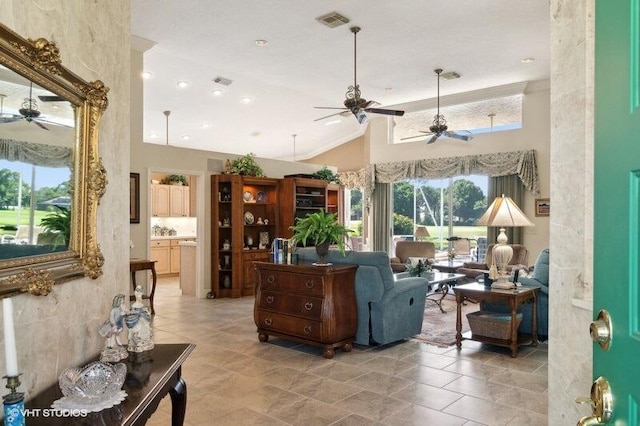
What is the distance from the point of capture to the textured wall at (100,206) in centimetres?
155

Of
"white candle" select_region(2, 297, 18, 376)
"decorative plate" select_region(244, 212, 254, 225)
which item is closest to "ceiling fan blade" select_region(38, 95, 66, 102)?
"white candle" select_region(2, 297, 18, 376)

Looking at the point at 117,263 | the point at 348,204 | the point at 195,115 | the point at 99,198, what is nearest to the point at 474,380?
the point at 117,263

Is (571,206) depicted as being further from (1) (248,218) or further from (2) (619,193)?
(1) (248,218)

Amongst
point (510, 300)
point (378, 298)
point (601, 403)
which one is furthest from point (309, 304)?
point (601, 403)

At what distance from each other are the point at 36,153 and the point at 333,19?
4.63m

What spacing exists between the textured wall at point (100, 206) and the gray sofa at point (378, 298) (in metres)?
2.75

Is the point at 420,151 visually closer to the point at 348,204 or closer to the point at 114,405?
the point at 348,204

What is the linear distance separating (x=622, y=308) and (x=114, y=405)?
1.51 metres

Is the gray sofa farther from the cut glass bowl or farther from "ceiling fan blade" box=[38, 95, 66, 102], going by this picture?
"ceiling fan blade" box=[38, 95, 66, 102]

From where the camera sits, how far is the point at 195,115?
9.80 metres

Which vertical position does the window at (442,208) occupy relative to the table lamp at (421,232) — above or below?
above

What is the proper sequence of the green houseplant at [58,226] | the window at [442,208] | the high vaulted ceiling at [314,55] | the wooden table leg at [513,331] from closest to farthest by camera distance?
the green houseplant at [58,226], the wooden table leg at [513,331], the high vaulted ceiling at [314,55], the window at [442,208]

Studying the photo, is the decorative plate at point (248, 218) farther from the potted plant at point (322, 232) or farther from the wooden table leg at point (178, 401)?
the wooden table leg at point (178, 401)

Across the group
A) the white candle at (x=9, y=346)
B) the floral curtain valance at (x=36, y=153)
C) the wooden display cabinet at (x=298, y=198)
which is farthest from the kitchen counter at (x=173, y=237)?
the white candle at (x=9, y=346)
